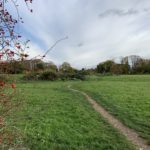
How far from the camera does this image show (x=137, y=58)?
9856 centimetres

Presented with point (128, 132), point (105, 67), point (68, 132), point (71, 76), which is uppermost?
point (105, 67)

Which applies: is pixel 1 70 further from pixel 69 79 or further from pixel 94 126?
pixel 69 79

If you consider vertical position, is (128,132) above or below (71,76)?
below

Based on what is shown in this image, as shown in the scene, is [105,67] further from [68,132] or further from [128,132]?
[68,132]

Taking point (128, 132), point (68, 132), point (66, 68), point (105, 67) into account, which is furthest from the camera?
point (105, 67)

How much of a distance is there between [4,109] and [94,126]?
6.73 metres

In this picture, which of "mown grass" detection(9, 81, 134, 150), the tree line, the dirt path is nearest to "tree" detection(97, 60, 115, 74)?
the tree line

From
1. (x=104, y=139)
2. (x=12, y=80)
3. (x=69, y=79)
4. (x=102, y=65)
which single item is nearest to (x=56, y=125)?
(x=104, y=139)

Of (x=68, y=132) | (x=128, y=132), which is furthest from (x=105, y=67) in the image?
(x=68, y=132)

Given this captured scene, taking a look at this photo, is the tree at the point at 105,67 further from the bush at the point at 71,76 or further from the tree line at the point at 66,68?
the bush at the point at 71,76

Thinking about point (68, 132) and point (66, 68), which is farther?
point (66, 68)

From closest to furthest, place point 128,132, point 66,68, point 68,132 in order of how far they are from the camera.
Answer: point 68,132 < point 128,132 < point 66,68

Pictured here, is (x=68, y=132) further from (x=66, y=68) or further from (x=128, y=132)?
(x=66, y=68)

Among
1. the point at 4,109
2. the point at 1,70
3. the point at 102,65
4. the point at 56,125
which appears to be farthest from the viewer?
the point at 102,65
